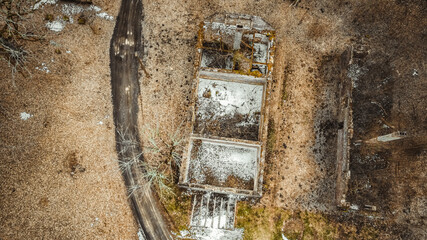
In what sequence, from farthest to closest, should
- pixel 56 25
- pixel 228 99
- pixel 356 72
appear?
pixel 56 25
pixel 356 72
pixel 228 99

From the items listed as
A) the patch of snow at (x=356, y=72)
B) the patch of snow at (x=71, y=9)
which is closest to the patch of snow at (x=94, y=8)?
the patch of snow at (x=71, y=9)

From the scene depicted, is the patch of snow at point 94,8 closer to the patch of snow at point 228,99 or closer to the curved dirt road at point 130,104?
the curved dirt road at point 130,104

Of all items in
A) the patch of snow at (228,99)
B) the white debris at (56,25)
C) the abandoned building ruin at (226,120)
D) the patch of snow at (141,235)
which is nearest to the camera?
the abandoned building ruin at (226,120)

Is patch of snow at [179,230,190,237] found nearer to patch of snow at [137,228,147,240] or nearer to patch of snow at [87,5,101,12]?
patch of snow at [137,228,147,240]

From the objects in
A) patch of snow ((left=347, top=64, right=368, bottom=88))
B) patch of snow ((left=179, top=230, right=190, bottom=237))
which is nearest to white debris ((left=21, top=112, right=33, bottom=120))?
patch of snow ((left=179, top=230, right=190, bottom=237))

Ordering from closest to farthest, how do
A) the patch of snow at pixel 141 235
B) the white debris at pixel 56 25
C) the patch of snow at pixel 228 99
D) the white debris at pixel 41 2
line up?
the patch of snow at pixel 141 235, the patch of snow at pixel 228 99, the white debris at pixel 56 25, the white debris at pixel 41 2

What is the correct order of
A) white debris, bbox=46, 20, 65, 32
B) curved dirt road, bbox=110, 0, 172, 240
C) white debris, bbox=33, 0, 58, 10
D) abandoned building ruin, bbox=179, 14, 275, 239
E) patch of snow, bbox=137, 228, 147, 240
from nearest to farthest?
abandoned building ruin, bbox=179, 14, 275, 239, patch of snow, bbox=137, 228, 147, 240, curved dirt road, bbox=110, 0, 172, 240, white debris, bbox=46, 20, 65, 32, white debris, bbox=33, 0, 58, 10

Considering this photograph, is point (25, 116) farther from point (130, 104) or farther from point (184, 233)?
point (184, 233)

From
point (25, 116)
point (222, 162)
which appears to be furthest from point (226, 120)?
point (25, 116)
